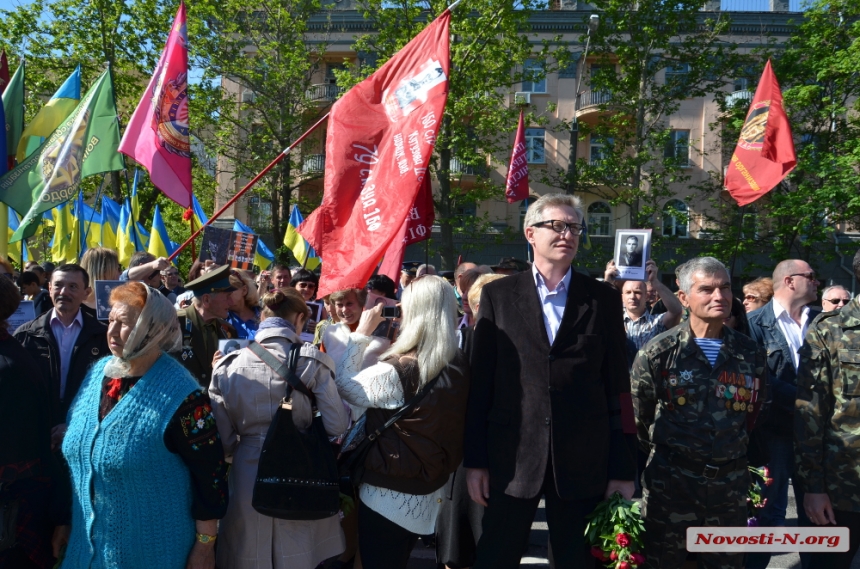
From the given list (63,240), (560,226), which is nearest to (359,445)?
(560,226)

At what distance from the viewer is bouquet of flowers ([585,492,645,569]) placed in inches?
124

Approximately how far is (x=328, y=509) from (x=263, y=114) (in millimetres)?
22595

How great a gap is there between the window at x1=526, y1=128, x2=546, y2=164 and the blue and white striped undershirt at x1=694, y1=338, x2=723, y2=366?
29.6 m

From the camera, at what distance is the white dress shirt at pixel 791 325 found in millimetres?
5238

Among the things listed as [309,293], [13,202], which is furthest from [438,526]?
[13,202]

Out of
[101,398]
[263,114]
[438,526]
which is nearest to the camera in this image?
[101,398]

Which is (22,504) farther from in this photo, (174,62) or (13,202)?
(174,62)

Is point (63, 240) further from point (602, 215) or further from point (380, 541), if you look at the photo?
point (602, 215)

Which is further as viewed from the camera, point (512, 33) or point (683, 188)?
point (683, 188)

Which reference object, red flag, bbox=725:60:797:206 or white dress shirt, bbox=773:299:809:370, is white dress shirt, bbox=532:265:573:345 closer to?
white dress shirt, bbox=773:299:809:370

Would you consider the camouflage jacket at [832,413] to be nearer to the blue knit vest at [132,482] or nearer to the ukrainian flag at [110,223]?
the blue knit vest at [132,482]

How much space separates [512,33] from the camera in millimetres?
21797

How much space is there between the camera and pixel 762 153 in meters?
10.1

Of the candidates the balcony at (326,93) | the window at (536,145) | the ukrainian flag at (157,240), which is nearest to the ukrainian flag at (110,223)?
the ukrainian flag at (157,240)
